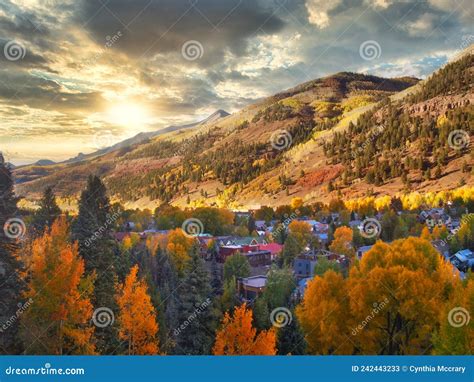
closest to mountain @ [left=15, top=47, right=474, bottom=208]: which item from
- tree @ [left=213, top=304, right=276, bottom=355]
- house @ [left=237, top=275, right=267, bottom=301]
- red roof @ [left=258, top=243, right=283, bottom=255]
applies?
red roof @ [left=258, top=243, right=283, bottom=255]

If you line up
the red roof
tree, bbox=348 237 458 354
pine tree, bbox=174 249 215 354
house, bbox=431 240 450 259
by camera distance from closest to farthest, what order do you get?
1. pine tree, bbox=174 249 215 354
2. tree, bbox=348 237 458 354
3. house, bbox=431 240 450 259
4. the red roof

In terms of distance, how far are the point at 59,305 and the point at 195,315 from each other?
468cm

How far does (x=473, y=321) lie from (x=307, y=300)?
6475 mm

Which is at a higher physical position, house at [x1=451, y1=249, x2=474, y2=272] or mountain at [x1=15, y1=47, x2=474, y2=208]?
mountain at [x1=15, y1=47, x2=474, y2=208]

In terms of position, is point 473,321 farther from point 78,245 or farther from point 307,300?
point 78,245

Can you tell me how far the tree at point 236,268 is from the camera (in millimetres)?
27797

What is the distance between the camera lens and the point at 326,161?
12300cm

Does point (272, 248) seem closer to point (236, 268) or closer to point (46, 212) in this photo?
point (236, 268)

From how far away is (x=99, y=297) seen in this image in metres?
15.4

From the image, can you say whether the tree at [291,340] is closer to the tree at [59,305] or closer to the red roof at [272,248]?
the tree at [59,305]

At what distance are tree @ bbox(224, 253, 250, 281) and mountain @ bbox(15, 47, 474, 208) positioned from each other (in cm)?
1863

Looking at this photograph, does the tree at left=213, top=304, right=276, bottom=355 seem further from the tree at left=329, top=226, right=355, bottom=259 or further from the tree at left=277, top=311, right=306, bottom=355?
the tree at left=329, top=226, right=355, bottom=259

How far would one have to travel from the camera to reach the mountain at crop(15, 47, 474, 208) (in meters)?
75.9
